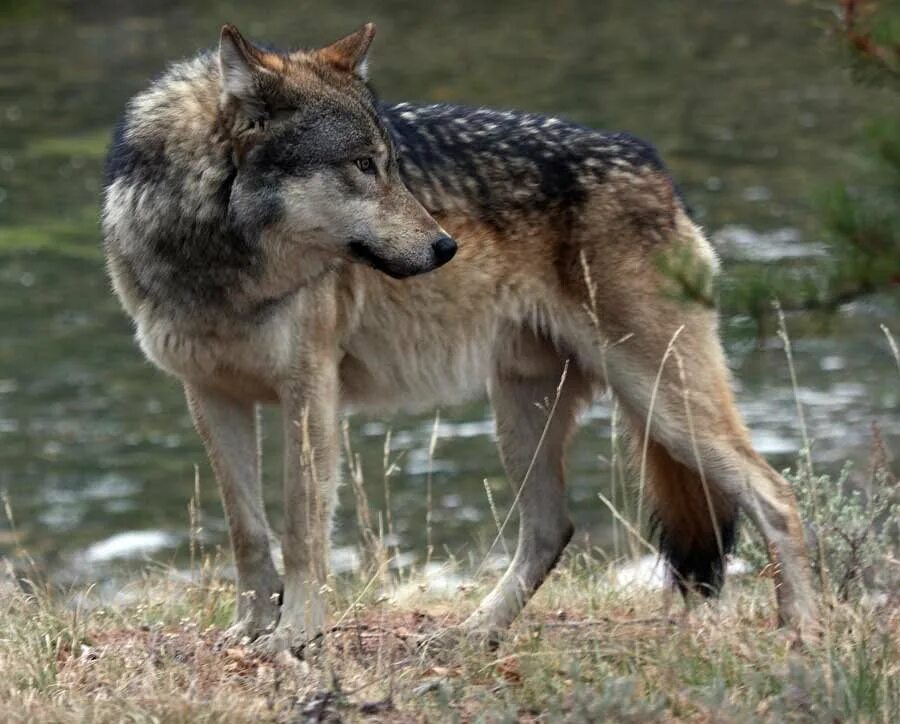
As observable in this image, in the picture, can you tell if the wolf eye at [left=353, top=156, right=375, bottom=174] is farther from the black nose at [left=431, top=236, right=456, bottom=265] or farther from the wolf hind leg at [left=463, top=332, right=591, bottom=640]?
the wolf hind leg at [left=463, top=332, right=591, bottom=640]

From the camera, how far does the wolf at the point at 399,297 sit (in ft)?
17.2

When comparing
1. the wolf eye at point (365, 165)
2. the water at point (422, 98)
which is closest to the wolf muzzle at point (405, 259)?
the wolf eye at point (365, 165)

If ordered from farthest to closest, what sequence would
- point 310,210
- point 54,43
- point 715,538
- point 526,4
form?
point 526,4, point 54,43, point 715,538, point 310,210

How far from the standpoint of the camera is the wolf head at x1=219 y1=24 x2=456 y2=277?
518cm

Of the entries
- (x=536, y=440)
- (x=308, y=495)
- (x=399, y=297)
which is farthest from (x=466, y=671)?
(x=536, y=440)

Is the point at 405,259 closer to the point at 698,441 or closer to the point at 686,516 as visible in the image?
the point at 698,441

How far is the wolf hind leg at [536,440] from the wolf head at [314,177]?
1032mm

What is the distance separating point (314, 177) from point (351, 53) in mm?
554

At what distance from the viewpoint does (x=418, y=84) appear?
2191cm

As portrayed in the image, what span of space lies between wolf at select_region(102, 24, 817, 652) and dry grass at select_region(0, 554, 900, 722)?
14.2 inches

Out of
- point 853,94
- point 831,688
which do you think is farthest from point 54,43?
point 831,688

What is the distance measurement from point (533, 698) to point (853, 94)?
18166 millimetres

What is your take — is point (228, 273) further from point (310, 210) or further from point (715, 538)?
point (715, 538)

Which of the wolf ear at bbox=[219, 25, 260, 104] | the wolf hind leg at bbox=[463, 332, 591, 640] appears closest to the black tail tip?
the wolf hind leg at bbox=[463, 332, 591, 640]
